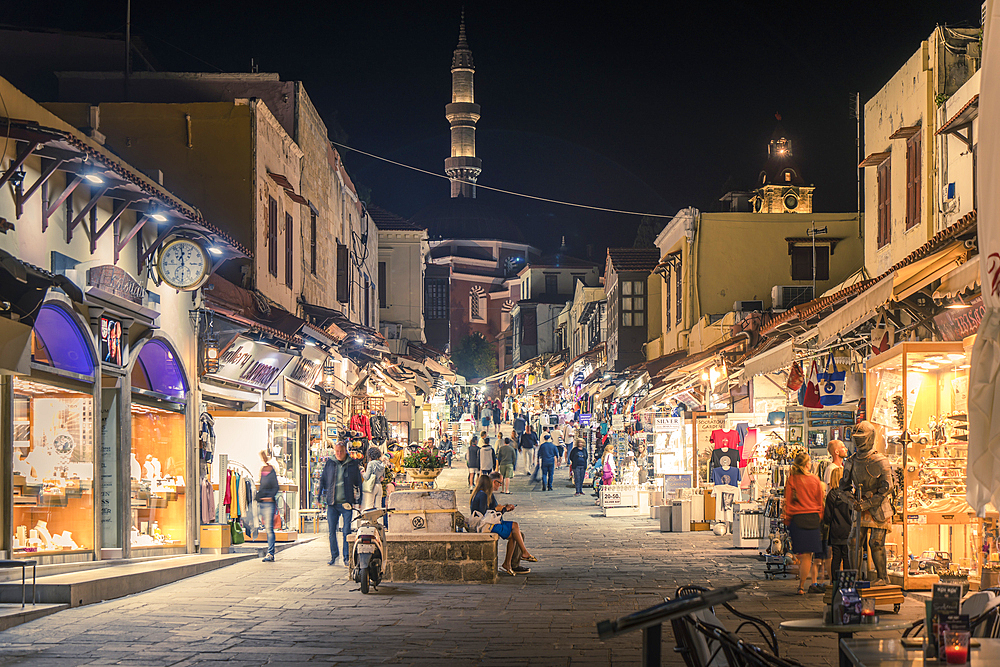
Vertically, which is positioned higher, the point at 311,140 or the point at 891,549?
the point at 311,140

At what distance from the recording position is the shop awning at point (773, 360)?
15227 mm

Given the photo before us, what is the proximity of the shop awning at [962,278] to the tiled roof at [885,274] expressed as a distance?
0.42 m

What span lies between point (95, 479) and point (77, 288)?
2453mm

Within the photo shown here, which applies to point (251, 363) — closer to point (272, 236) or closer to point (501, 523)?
point (272, 236)

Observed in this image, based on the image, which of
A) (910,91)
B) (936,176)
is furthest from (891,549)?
(910,91)

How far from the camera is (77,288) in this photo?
12156 mm

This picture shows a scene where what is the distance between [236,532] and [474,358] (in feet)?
235

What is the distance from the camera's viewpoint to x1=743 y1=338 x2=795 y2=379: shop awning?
15227 millimetres

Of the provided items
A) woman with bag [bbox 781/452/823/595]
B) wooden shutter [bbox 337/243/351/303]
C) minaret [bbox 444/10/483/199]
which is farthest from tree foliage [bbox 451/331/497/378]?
woman with bag [bbox 781/452/823/595]

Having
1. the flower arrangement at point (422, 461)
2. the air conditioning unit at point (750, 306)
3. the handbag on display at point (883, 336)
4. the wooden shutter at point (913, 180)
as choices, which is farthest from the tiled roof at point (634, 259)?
the handbag on display at point (883, 336)

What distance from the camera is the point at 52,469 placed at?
12.2m

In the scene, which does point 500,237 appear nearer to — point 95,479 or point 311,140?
point 311,140

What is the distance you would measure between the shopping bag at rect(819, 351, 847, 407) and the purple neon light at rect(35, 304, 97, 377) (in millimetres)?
9518

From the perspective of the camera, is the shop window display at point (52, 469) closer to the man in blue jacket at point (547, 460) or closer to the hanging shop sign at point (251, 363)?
the hanging shop sign at point (251, 363)
